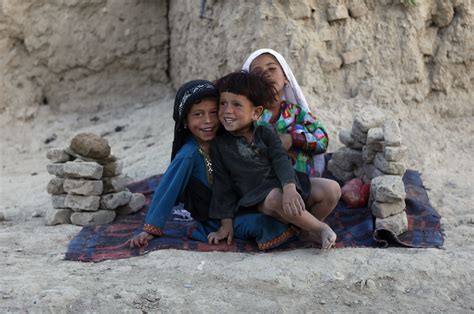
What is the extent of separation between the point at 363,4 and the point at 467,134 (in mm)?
1679

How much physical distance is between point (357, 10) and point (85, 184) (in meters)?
3.17

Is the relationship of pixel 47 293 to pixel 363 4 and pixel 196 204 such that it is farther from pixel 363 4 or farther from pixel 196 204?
pixel 363 4

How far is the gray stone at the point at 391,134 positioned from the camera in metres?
4.24

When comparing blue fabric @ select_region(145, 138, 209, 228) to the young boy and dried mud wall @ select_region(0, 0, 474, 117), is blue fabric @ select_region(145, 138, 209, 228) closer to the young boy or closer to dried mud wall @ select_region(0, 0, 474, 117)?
the young boy

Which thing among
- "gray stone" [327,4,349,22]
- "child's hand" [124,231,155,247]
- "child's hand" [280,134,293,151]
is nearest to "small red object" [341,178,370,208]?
"child's hand" [280,134,293,151]

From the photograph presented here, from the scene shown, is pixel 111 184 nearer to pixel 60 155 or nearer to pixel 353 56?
pixel 60 155

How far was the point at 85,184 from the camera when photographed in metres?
4.46

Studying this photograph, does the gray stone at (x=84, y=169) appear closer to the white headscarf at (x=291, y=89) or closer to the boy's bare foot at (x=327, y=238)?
the white headscarf at (x=291, y=89)

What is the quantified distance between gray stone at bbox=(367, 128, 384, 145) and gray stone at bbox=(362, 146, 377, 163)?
67mm

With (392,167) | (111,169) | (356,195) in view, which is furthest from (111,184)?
(392,167)

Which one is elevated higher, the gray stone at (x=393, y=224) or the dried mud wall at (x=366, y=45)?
the dried mud wall at (x=366, y=45)

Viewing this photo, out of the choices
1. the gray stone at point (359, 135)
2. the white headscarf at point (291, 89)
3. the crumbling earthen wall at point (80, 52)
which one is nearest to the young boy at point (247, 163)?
the white headscarf at point (291, 89)

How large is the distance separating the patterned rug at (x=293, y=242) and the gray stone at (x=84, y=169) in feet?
1.28

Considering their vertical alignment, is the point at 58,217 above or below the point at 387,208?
below
